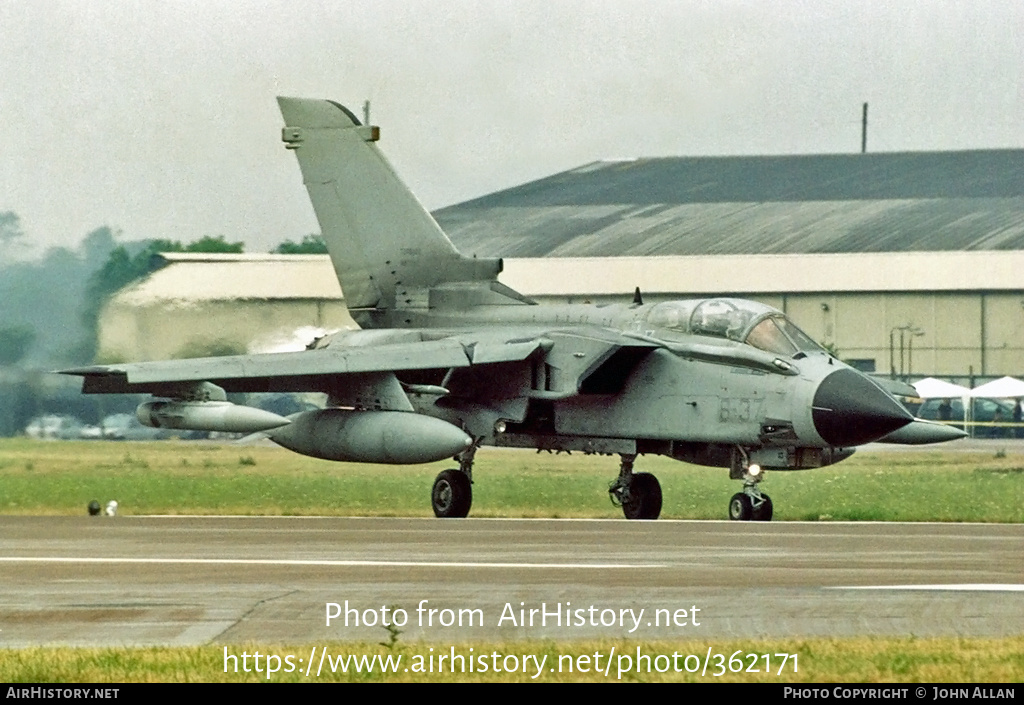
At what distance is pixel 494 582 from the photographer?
1410 centimetres

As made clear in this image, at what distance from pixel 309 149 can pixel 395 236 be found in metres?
1.67

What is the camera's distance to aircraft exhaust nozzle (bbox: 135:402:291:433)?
22.2 metres

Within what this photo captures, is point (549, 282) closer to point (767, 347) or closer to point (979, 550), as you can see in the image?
point (767, 347)

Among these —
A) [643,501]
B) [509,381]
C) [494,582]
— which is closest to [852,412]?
[643,501]

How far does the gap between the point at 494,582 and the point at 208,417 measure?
8.91m

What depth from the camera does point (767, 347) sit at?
21.8 m

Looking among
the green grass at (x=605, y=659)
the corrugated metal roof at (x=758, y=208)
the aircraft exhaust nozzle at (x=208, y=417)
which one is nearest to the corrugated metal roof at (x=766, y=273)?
the corrugated metal roof at (x=758, y=208)

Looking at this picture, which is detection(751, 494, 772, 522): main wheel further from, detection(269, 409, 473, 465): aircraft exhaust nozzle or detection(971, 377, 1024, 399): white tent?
detection(971, 377, 1024, 399): white tent

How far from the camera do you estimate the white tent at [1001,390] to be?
54.4 meters

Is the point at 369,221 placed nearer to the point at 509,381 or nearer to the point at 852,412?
the point at 509,381

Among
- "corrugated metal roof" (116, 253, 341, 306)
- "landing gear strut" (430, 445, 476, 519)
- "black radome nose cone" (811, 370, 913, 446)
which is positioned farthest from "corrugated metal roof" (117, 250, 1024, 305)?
"black radome nose cone" (811, 370, 913, 446)

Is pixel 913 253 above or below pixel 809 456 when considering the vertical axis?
above

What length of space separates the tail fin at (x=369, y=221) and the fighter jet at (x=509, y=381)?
0.02 meters
